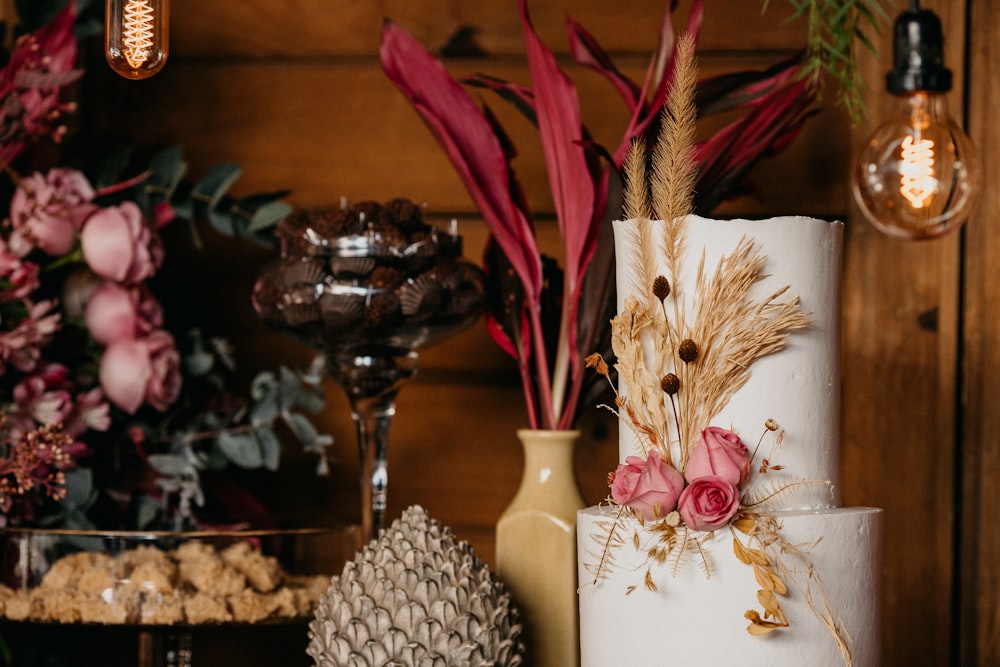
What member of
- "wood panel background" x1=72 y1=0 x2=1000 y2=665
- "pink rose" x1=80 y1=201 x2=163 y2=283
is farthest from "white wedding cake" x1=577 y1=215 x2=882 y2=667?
"pink rose" x1=80 y1=201 x2=163 y2=283

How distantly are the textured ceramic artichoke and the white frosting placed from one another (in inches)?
7.3

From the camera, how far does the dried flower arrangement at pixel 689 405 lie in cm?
61

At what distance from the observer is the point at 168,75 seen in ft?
3.69

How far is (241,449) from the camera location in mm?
966

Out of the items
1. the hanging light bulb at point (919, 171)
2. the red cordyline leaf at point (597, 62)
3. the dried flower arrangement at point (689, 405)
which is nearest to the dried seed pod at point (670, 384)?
the dried flower arrangement at point (689, 405)

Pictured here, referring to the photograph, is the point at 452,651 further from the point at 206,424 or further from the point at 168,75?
the point at 168,75

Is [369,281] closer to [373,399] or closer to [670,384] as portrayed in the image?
[373,399]

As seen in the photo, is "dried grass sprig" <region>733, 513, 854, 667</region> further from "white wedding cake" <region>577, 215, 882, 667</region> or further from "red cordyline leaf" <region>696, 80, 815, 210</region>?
"red cordyline leaf" <region>696, 80, 815, 210</region>

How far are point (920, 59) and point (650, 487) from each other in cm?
28

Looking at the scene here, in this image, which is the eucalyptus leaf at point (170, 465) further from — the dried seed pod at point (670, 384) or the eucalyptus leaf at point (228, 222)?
the dried seed pod at point (670, 384)

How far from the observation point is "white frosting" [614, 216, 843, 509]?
64 centimetres

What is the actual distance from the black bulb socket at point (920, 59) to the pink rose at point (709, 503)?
24 cm

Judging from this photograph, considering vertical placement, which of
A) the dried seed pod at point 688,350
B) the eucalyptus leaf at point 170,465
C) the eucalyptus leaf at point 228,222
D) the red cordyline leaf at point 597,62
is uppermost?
the red cordyline leaf at point 597,62

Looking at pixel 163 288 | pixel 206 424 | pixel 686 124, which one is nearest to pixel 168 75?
pixel 163 288
